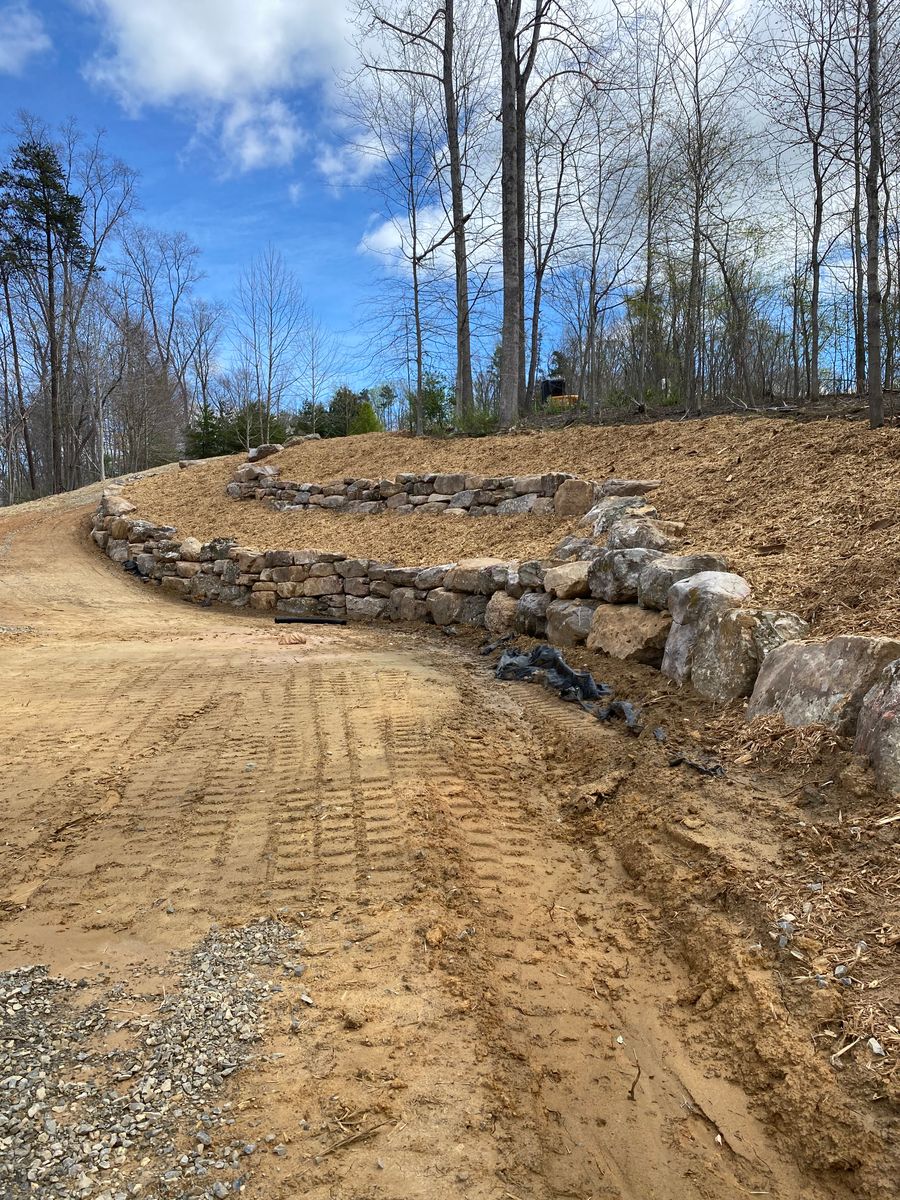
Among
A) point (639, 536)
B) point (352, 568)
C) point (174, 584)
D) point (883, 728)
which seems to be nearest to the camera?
point (883, 728)

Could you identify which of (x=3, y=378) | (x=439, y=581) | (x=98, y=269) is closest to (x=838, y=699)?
(x=439, y=581)

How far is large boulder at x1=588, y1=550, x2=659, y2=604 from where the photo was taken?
5957 mm

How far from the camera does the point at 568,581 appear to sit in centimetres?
670

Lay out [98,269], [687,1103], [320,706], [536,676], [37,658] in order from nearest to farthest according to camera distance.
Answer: [687,1103]
[320,706]
[536,676]
[37,658]
[98,269]

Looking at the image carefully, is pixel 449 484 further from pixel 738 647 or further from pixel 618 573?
pixel 738 647

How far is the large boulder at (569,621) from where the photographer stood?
6.31m

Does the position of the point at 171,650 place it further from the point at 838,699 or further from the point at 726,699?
the point at 838,699

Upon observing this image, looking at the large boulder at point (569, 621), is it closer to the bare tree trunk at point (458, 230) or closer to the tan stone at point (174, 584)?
the tan stone at point (174, 584)

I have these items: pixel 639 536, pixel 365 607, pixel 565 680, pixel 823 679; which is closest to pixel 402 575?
pixel 365 607

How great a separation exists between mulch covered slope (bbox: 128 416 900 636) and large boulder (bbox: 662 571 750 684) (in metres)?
0.23

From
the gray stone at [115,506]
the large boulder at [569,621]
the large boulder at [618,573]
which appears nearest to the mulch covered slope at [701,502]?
the gray stone at [115,506]

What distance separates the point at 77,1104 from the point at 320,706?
3.23 meters

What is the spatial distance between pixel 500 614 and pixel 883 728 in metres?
4.65

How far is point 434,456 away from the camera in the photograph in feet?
42.3
